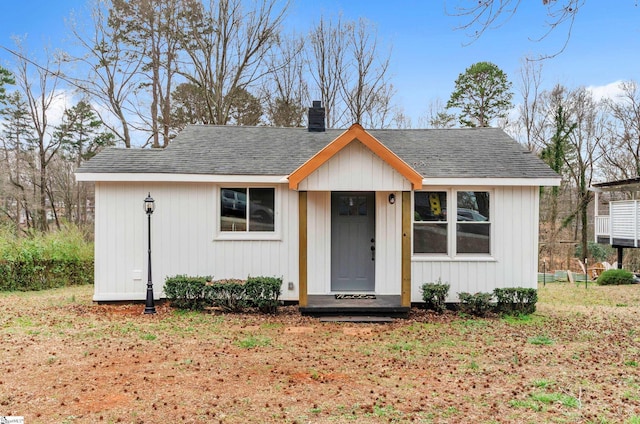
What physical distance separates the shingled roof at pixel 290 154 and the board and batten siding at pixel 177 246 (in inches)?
21.5

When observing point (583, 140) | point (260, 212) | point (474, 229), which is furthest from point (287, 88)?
point (583, 140)

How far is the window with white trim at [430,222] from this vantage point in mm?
8219

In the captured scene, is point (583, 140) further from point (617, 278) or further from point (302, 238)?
point (302, 238)

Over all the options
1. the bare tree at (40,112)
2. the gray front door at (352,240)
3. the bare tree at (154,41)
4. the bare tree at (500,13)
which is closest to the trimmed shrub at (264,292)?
the gray front door at (352,240)

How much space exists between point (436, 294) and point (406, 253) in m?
1.07

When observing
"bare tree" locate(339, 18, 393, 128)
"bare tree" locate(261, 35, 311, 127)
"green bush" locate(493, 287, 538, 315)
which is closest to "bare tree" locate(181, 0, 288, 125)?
"bare tree" locate(261, 35, 311, 127)

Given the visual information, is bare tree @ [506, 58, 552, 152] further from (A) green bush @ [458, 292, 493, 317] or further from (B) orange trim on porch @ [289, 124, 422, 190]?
(B) orange trim on porch @ [289, 124, 422, 190]

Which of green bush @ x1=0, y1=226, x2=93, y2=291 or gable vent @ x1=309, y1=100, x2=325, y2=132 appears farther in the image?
green bush @ x1=0, y1=226, x2=93, y2=291

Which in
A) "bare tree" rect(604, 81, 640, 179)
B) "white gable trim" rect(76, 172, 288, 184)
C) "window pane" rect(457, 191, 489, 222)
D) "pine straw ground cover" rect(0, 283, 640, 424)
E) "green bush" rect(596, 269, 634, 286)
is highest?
"bare tree" rect(604, 81, 640, 179)

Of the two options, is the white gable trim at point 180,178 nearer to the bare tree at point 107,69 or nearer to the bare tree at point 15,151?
the bare tree at point 107,69

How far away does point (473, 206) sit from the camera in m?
8.26

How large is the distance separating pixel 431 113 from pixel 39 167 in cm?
2171

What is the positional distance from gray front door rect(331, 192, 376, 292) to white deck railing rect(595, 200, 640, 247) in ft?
44.5

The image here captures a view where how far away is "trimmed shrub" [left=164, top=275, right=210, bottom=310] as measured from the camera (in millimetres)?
7793
